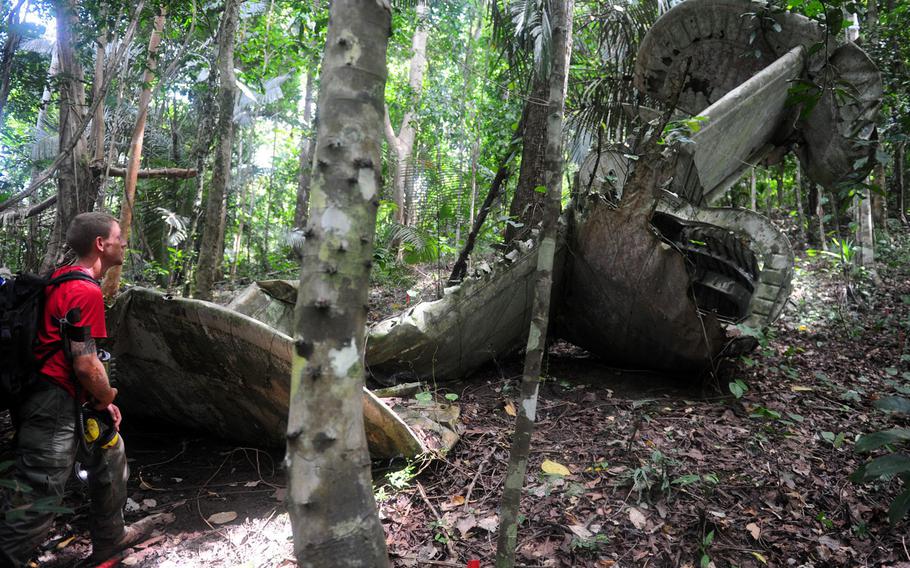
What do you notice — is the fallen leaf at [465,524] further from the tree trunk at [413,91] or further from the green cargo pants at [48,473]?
the tree trunk at [413,91]

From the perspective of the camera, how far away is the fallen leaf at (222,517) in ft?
11.3

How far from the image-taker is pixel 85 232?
10.0 feet

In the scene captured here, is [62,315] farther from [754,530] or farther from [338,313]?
[754,530]

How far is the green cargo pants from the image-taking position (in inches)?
106

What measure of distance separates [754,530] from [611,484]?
2.57ft

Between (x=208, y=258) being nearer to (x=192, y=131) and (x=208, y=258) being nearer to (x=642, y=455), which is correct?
(x=642, y=455)

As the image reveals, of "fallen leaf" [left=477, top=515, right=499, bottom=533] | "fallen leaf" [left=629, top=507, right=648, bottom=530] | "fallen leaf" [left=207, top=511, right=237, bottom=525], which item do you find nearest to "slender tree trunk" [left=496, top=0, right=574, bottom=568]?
"fallen leaf" [left=477, top=515, right=499, bottom=533]

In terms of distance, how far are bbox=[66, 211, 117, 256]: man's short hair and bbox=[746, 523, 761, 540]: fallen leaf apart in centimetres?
390

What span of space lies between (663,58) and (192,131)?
969 cm

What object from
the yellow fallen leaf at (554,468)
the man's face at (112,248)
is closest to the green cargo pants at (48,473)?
the man's face at (112,248)

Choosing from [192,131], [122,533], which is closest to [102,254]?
[122,533]

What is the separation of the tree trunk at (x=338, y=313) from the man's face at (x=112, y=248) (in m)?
1.96

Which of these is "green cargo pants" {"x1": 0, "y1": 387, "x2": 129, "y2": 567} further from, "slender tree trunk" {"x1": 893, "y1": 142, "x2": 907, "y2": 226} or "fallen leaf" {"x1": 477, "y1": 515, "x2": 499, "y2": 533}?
"slender tree trunk" {"x1": 893, "y1": 142, "x2": 907, "y2": 226}

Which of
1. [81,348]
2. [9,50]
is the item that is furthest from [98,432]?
[9,50]
